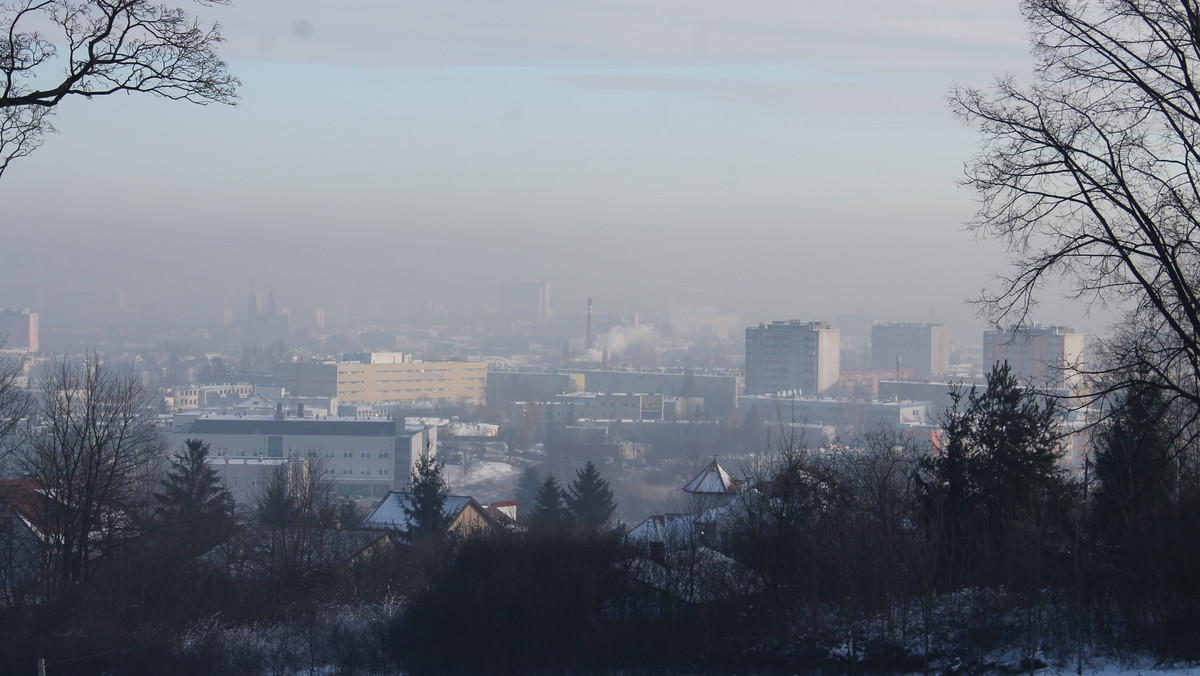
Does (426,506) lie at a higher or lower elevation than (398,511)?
higher

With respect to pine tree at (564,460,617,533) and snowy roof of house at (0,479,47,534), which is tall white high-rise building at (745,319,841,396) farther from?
snowy roof of house at (0,479,47,534)

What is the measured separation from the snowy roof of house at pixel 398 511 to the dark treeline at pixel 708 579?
18.9ft

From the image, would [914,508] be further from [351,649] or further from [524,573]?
[351,649]

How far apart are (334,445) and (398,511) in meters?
31.6

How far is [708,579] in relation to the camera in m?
11.9

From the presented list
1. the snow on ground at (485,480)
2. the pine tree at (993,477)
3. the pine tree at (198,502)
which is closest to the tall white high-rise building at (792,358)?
the snow on ground at (485,480)

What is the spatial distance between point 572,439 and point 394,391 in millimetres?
44400

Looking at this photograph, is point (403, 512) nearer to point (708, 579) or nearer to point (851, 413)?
point (708, 579)

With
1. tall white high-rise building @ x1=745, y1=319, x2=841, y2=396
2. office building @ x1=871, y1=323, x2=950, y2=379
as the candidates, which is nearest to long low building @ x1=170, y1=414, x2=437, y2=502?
tall white high-rise building @ x1=745, y1=319, x2=841, y2=396

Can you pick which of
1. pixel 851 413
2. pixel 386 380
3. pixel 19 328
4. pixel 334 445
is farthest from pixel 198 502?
pixel 19 328

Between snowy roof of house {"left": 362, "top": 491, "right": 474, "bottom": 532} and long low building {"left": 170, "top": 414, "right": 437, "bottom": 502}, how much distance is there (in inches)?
1048

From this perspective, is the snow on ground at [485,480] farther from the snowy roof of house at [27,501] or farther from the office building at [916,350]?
the office building at [916,350]

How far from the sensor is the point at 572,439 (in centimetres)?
6494

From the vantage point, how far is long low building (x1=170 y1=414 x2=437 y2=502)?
2096 inches
